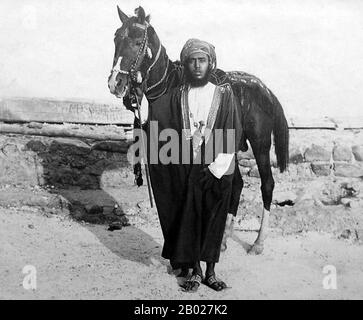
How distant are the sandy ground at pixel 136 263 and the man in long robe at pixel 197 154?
16.1 inches

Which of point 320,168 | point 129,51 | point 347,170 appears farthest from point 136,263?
point 347,170

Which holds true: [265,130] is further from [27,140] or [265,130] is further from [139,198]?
[27,140]

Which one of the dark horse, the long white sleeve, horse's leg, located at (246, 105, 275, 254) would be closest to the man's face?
the dark horse

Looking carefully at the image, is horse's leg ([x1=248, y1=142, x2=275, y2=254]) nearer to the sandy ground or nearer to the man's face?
the sandy ground

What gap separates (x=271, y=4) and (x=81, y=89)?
308 cm

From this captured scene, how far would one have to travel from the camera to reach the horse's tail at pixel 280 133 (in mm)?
5996

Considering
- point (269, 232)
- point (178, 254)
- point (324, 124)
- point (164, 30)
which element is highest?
point (164, 30)

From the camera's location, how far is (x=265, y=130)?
577 centimetres

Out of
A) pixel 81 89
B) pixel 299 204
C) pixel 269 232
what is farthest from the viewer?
pixel 81 89

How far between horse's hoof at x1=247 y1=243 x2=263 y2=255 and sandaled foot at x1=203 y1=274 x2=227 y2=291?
112 centimetres

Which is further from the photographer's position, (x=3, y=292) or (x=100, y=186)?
(x=100, y=186)

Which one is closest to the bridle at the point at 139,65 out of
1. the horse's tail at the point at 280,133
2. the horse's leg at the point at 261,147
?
the horse's leg at the point at 261,147
